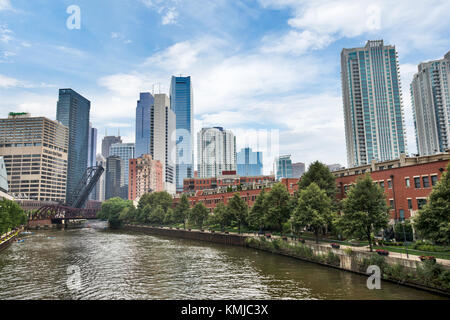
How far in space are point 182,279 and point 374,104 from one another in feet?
579

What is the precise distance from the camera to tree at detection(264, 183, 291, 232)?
2394 inches

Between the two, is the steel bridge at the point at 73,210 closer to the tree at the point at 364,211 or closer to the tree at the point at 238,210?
the tree at the point at 238,210

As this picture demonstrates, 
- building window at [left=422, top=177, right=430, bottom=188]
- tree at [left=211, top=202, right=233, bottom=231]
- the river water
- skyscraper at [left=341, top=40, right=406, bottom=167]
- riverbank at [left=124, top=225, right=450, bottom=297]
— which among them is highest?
skyscraper at [left=341, top=40, right=406, bottom=167]

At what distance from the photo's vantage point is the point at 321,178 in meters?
60.3

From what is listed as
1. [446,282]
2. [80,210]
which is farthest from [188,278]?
[80,210]

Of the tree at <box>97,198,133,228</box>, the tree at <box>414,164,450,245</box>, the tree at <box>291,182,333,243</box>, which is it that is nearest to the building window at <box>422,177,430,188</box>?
the tree at <box>291,182,333,243</box>

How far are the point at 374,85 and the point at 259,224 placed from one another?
493ft

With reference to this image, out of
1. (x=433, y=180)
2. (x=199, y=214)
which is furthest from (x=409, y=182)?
(x=199, y=214)

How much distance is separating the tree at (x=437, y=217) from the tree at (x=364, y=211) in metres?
8.76

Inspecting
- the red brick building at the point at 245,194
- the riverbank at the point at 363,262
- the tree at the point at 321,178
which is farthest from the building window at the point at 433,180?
the red brick building at the point at 245,194

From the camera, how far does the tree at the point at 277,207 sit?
60.8m

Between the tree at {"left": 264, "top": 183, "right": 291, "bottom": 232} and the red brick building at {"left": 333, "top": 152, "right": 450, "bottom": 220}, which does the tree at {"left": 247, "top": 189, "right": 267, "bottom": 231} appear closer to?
the tree at {"left": 264, "top": 183, "right": 291, "bottom": 232}

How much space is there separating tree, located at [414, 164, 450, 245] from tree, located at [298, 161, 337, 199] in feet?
96.8
